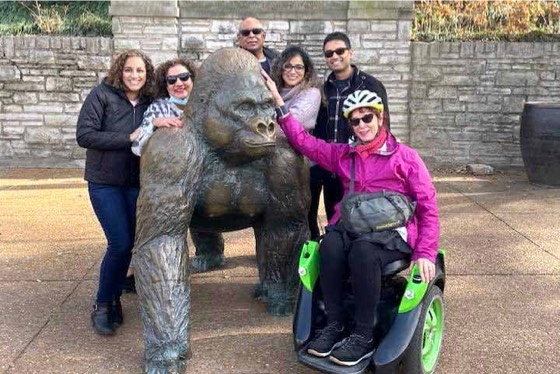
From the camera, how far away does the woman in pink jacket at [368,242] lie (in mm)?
3066

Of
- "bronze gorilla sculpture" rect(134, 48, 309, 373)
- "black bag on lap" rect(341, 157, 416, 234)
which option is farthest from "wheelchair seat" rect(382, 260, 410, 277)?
"bronze gorilla sculpture" rect(134, 48, 309, 373)

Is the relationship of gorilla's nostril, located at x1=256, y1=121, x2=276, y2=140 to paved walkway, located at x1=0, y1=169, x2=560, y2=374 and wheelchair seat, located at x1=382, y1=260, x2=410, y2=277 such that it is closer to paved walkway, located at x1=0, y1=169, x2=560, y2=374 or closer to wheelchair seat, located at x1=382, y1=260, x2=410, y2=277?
wheelchair seat, located at x1=382, y1=260, x2=410, y2=277

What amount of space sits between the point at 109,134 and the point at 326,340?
177 centimetres

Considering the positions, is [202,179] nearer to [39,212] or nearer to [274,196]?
[274,196]

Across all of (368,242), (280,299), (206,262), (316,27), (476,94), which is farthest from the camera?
(476,94)

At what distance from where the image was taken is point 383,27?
9750 mm

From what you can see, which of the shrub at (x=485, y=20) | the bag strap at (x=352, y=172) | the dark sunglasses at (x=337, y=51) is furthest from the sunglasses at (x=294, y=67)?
the shrub at (x=485, y=20)

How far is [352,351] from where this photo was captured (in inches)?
118

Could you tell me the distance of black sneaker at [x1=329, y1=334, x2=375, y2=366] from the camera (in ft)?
9.77

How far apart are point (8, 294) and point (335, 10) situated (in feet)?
22.7

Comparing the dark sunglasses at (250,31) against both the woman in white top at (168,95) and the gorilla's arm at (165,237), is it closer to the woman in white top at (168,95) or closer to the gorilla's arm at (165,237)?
the woman in white top at (168,95)

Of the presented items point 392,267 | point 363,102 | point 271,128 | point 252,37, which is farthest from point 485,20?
point 392,267

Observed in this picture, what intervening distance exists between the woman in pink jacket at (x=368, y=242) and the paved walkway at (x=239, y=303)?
40cm

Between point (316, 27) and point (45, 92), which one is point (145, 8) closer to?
point (45, 92)
